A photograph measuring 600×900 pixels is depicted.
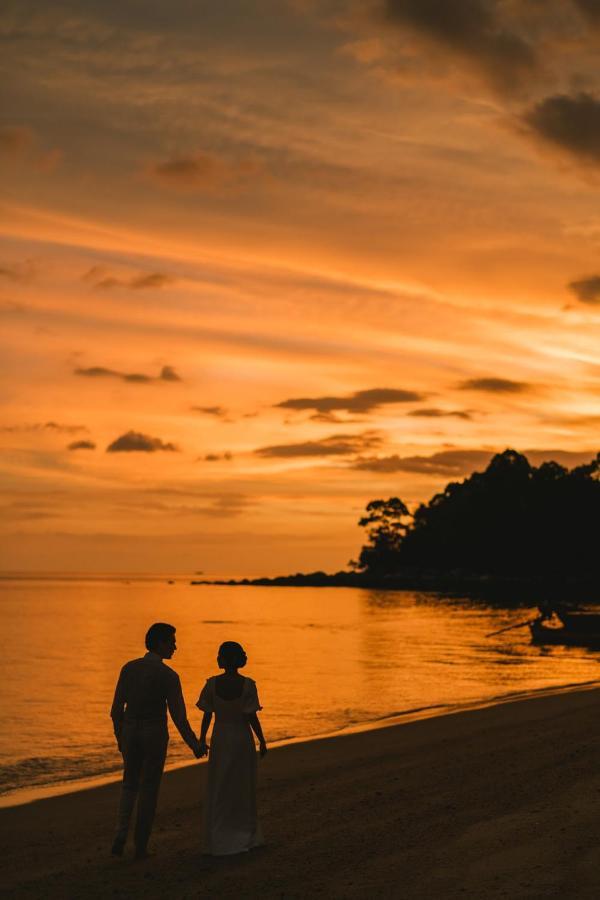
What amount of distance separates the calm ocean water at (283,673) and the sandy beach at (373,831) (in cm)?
480

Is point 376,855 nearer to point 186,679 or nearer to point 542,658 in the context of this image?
point 186,679

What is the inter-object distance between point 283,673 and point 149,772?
35.1m

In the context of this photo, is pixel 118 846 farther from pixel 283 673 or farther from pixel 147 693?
pixel 283 673

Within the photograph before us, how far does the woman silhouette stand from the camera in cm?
1010

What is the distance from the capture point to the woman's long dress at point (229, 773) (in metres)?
10.1

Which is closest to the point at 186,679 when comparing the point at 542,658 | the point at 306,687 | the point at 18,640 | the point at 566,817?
the point at 306,687

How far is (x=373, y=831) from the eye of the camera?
1134 centimetres

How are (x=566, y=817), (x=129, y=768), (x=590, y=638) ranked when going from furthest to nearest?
1. (x=590, y=638)
2. (x=566, y=817)
3. (x=129, y=768)

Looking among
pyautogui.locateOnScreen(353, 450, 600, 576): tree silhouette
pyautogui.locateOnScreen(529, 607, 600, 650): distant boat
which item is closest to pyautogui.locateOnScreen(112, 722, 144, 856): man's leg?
pyautogui.locateOnScreen(529, 607, 600, 650): distant boat

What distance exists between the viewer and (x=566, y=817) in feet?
37.2

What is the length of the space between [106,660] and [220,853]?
4544cm

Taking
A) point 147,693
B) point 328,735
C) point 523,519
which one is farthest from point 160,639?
point 523,519

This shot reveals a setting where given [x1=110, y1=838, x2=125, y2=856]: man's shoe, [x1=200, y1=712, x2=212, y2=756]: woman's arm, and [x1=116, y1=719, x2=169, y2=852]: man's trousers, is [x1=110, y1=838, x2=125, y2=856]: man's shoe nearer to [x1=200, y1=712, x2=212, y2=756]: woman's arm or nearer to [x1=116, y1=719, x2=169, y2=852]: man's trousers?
[x1=116, y1=719, x2=169, y2=852]: man's trousers

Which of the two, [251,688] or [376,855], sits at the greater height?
[251,688]
